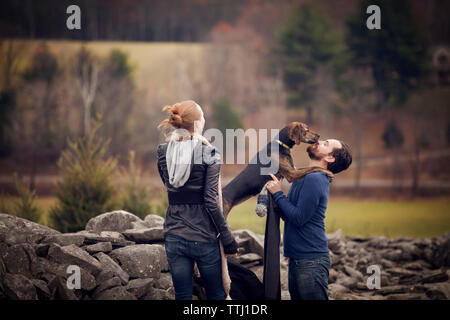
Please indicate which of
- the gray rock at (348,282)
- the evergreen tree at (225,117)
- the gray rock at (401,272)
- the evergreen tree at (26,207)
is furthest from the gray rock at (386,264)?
the evergreen tree at (225,117)

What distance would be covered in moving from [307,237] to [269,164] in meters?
1.19

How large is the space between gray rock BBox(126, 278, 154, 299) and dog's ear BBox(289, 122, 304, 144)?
204 centimetres

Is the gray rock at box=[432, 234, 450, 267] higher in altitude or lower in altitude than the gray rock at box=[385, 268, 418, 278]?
higher

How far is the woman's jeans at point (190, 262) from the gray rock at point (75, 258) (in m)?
1.54

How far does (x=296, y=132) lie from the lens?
173 inches

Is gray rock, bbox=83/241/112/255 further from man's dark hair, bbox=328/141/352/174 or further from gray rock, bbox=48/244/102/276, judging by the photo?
man's dark hair, bbox=328/141/352/174

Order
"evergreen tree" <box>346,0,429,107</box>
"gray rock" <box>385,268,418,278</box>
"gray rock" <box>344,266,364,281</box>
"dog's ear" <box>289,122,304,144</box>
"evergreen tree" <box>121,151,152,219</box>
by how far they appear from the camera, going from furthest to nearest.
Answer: "evergreen tree" <box>346,0,429,107</box>
"evergreen tree" <box>121,151,152,219</box>
"gray rock" <box>385,268,418,278</box>
"gray rock" <box>344,266,364,281</box>
"dog's ear" <box>289,122,304,144</box>

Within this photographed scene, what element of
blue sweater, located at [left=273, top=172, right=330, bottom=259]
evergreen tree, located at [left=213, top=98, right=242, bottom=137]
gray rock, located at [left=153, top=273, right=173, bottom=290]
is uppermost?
evergreen tree, located at [left=213, top=98, right=242, bottom=137]

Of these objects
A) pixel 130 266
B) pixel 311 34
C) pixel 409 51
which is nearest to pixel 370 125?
pixel 409 51

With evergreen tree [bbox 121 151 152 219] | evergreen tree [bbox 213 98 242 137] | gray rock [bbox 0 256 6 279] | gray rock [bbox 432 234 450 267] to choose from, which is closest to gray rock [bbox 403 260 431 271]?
gray rock [bbox 432 234 450 267]

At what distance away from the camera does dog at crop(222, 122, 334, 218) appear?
4.34m

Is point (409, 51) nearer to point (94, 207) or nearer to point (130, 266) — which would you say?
point (94, 207)

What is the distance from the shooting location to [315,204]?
11.5 ft
